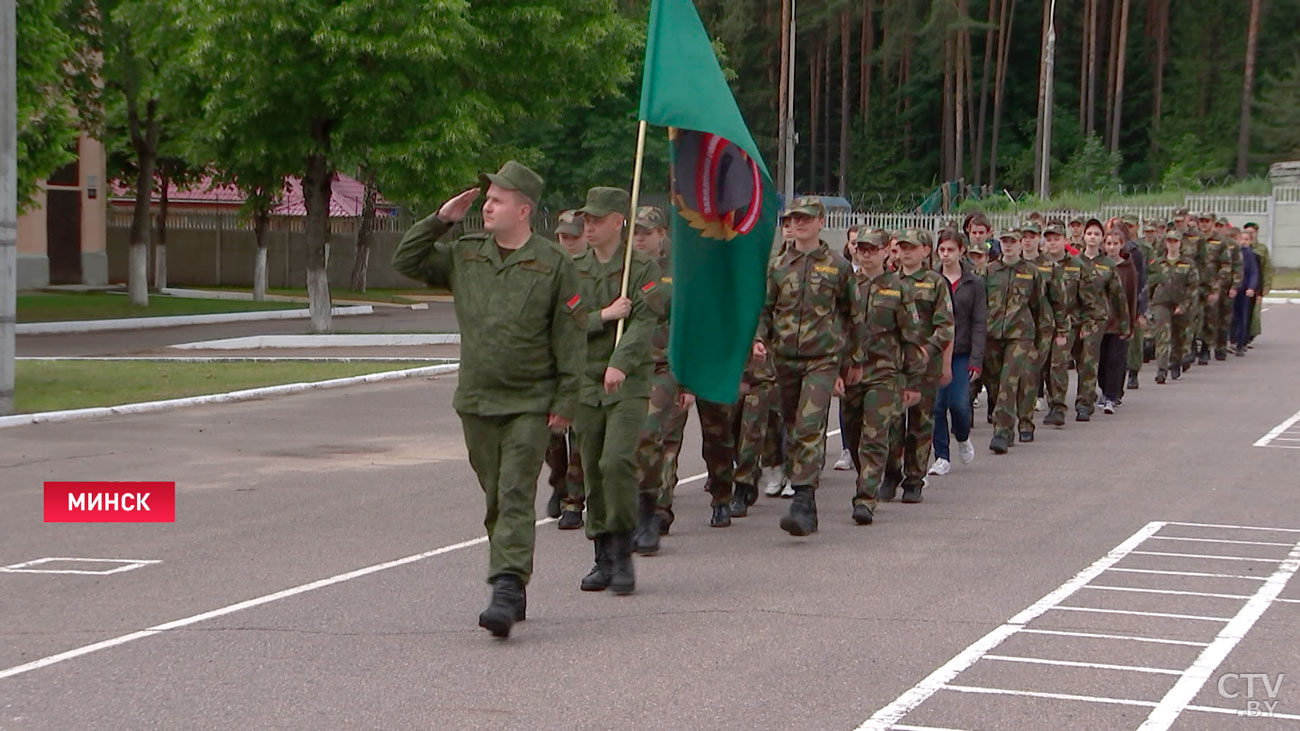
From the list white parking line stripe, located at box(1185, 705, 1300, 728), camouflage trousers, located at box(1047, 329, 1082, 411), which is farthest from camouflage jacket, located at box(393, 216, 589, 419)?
camouflage trousers, located at box(1047, 329, 1082, 411)

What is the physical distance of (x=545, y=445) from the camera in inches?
300

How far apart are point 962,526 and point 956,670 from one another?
387 cm

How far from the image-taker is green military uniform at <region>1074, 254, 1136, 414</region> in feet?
55.3

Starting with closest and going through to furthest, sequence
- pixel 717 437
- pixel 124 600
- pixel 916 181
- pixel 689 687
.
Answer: pixel 689 687
pixel 124 600
pixel 717 437
pixel 916 181

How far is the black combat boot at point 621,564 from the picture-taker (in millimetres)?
8398

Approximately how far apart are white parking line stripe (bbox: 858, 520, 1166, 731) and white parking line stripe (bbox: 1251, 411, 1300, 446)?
548cm

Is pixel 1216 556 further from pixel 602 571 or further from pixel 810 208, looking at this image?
pixel 602 571

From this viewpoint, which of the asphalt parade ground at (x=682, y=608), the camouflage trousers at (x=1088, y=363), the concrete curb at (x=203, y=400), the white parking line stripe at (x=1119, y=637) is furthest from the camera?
the camouflage trousers at (x=1088, y=363)

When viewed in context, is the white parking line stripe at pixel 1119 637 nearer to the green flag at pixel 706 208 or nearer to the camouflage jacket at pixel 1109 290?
the green flag at pixel 706 208

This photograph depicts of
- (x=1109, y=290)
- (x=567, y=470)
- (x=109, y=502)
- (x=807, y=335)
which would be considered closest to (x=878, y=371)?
(x=807, y=335)

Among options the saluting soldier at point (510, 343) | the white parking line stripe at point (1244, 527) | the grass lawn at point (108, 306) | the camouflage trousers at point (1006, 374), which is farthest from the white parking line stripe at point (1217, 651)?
the grass lawn at point (108, 306)

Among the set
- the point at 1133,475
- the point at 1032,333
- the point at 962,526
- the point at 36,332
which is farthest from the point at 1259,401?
the point at 36,332

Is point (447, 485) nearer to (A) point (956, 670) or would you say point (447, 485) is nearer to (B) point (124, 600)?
(B) point (124, 600)

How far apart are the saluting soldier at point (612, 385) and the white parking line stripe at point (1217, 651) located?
273 cm
